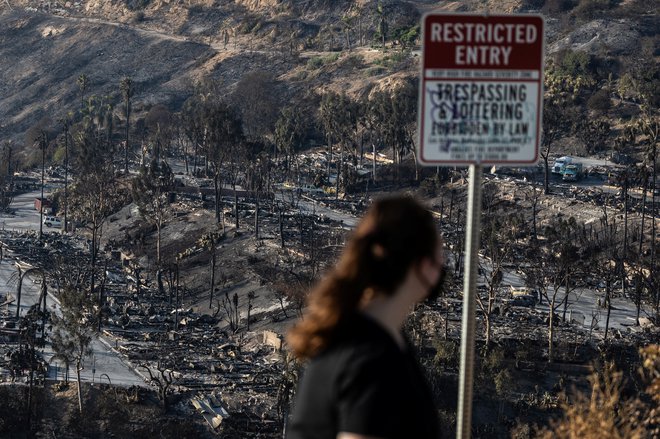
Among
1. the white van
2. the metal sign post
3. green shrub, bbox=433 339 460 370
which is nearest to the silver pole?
the metal sign post

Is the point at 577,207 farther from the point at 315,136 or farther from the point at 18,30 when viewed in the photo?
the point at 18,30

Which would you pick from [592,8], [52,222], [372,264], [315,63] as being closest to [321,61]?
[315,63]

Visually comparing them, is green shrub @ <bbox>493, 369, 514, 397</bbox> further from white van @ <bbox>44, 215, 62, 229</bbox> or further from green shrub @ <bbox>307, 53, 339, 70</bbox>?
green shrub @ <bbox>307, 53, 339, 70</bbox>

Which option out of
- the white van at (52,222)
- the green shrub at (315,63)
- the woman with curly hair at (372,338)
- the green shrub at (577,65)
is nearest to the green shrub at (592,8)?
the green shrub at (577,65)

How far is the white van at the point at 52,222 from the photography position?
2904 inches

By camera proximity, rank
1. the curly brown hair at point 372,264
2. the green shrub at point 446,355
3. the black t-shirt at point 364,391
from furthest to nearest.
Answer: the green shrub at point 446,355 < the curly brown hair at point 372,264 < the black t-shirt at point 364,391

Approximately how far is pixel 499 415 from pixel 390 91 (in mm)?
53454

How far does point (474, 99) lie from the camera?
215 inches

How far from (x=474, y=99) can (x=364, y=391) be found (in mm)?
2122

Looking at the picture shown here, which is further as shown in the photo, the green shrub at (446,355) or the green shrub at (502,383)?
the green shrub at (446,355)

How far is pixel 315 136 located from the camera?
86.0 metres

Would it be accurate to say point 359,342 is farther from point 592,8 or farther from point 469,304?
point 592,8

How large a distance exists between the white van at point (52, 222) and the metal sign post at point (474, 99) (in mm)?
70365

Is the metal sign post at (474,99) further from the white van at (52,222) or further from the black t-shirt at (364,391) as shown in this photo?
the white van at (52,222)
